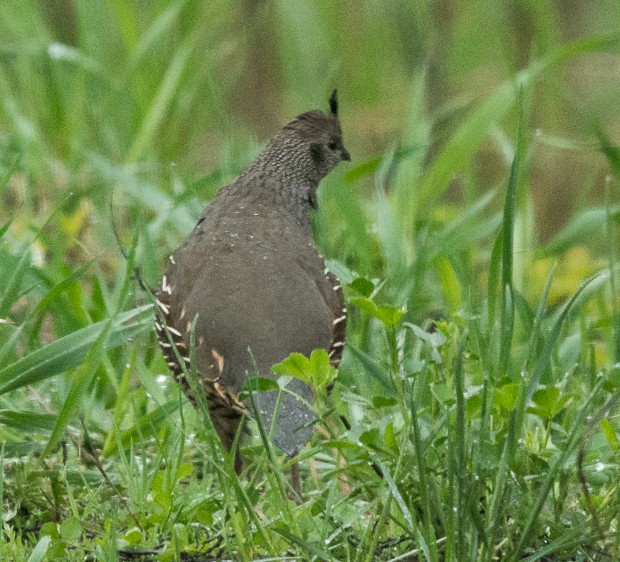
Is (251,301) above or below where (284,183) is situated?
below

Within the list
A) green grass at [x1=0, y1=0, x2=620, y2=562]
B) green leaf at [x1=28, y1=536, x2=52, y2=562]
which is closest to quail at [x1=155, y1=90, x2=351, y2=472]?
green grass at [x1=0, y1=0, x2=620, y2=562]

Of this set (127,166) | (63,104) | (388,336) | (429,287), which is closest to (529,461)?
(388,336)

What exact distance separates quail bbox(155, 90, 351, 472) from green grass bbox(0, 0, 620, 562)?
0.12 metres

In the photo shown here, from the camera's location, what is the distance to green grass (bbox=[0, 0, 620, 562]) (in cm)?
294

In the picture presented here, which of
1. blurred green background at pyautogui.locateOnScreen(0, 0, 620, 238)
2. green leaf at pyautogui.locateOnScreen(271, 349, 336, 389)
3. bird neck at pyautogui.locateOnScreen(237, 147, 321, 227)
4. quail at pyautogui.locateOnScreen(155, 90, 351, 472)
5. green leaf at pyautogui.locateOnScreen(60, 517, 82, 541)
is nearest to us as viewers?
green leaf at pyautogui.locateOnScreen(271, 349, 336, 389)

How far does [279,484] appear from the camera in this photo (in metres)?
2.84

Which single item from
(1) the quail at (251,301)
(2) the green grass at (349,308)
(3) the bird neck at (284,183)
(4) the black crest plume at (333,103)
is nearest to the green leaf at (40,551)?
(2) the green grass at (349,308)

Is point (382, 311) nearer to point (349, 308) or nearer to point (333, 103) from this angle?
point (349, 308)

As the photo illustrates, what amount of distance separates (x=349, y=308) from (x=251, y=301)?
996 millimetres

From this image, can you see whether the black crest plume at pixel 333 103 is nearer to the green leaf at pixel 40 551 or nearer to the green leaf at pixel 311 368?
the green leaf at pixel 311 368

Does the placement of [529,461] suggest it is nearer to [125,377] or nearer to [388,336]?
[388,336]

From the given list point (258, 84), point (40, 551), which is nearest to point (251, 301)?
point (40, 551)

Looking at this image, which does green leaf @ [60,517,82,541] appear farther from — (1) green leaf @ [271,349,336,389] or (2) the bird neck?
(2) the bird neck

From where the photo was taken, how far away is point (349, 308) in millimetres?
5129
